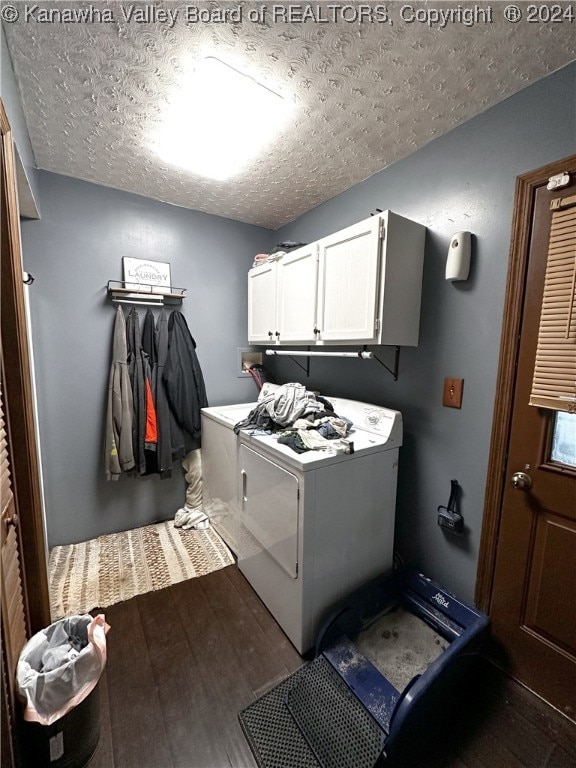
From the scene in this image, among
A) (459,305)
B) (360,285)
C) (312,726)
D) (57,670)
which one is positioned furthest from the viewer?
(360,285)

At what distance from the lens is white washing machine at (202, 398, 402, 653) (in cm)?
142

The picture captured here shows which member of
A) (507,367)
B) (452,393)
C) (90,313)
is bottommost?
(452,393)

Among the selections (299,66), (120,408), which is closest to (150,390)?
(120,408)

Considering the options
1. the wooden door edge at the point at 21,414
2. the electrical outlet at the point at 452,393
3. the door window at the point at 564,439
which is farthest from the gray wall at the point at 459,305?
the wooden door edge at the point at 21,414

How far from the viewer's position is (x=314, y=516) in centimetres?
141

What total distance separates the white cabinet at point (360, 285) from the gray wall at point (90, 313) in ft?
2.93

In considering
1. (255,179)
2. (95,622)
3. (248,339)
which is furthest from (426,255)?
(95,622)

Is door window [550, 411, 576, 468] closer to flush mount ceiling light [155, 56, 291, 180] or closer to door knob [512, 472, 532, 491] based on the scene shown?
→ door knob [512, 472, 532, 491]

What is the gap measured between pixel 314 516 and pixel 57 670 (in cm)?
102

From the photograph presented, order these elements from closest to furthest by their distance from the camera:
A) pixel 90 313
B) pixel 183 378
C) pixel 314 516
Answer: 1. pixel 314 516
2. pixel 90 313
3. pixel 183 378

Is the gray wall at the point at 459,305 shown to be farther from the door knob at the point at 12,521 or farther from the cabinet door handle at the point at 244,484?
the door knob at the point at 12,521

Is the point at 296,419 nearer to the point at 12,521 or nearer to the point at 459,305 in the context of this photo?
the point at 459,305

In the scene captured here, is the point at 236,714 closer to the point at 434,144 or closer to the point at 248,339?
the point at 248,339

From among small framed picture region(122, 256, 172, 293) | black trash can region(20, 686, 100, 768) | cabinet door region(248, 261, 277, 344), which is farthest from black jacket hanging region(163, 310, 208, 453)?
black trash can region(20, 686, 100, 768)
